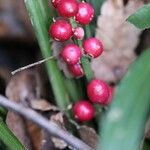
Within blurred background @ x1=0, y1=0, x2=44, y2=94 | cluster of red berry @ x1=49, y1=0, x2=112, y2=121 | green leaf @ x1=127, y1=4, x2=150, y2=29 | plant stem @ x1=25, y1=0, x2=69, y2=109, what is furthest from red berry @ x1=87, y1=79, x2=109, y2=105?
blurred background @ x1=0, y1=0, x2=44, y2=94

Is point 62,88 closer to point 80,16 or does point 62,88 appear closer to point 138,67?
point 80,16

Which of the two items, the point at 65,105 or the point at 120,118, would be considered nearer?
the point at 120,118

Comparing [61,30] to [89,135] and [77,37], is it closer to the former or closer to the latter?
[77,37]

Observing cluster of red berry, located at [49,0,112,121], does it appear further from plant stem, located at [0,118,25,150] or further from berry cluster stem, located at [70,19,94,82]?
plant stem, located at [0,118,25,150]

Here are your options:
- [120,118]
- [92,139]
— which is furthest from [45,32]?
[120,118]

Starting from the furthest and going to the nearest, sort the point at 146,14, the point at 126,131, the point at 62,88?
the point at 62,88 < the point at 146,14 < the point at 126,131
